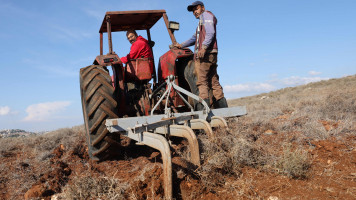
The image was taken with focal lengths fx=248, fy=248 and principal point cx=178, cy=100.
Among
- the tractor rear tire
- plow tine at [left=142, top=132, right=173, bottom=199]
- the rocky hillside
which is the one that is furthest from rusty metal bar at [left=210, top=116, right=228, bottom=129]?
the tractor rear tire

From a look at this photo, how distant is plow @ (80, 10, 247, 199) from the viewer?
105 inches

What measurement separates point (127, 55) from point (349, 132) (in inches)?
156

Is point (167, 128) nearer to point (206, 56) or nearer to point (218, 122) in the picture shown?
point (218, 122)

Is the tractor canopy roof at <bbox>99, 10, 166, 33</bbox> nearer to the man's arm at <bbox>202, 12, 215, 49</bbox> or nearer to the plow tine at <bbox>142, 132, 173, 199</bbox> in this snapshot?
the man's arm at <bbox>202, 12, 215, 49</bbox>

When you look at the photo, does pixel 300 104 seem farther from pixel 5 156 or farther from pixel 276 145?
pixel 5 156

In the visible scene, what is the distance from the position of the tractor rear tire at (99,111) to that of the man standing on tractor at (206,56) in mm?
1437

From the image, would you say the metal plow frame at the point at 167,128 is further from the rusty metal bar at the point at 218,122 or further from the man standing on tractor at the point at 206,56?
the man standing on tractor at the point at 206,56

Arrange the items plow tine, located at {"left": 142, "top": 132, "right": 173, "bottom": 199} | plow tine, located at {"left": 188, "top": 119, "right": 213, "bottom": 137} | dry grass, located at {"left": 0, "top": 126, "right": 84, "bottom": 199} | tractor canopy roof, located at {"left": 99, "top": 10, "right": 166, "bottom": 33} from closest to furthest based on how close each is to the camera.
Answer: plow tine, located at {"left": 142, "top": 132, "right": 173, "bottom": 199} < plow tine, located at {"left": 188, "top": 119, "right": 213, "bottom": 137} < dry grass, located at {"left": 0, "top": 126, "right": 84, "bottom": 199} < tractor canopy roof, located at {"left": 99, "top": 10, "right": 166, "bottom": 33}

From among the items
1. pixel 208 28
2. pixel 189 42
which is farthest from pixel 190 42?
pixel 208 28

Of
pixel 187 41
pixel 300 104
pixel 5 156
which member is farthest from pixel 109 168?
pixel 300 104

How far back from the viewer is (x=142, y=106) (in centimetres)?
412

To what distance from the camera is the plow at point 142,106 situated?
2.66m

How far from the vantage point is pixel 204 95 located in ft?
13.2

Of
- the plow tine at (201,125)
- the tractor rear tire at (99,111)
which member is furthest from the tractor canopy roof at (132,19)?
the plow tine at (201,125)
